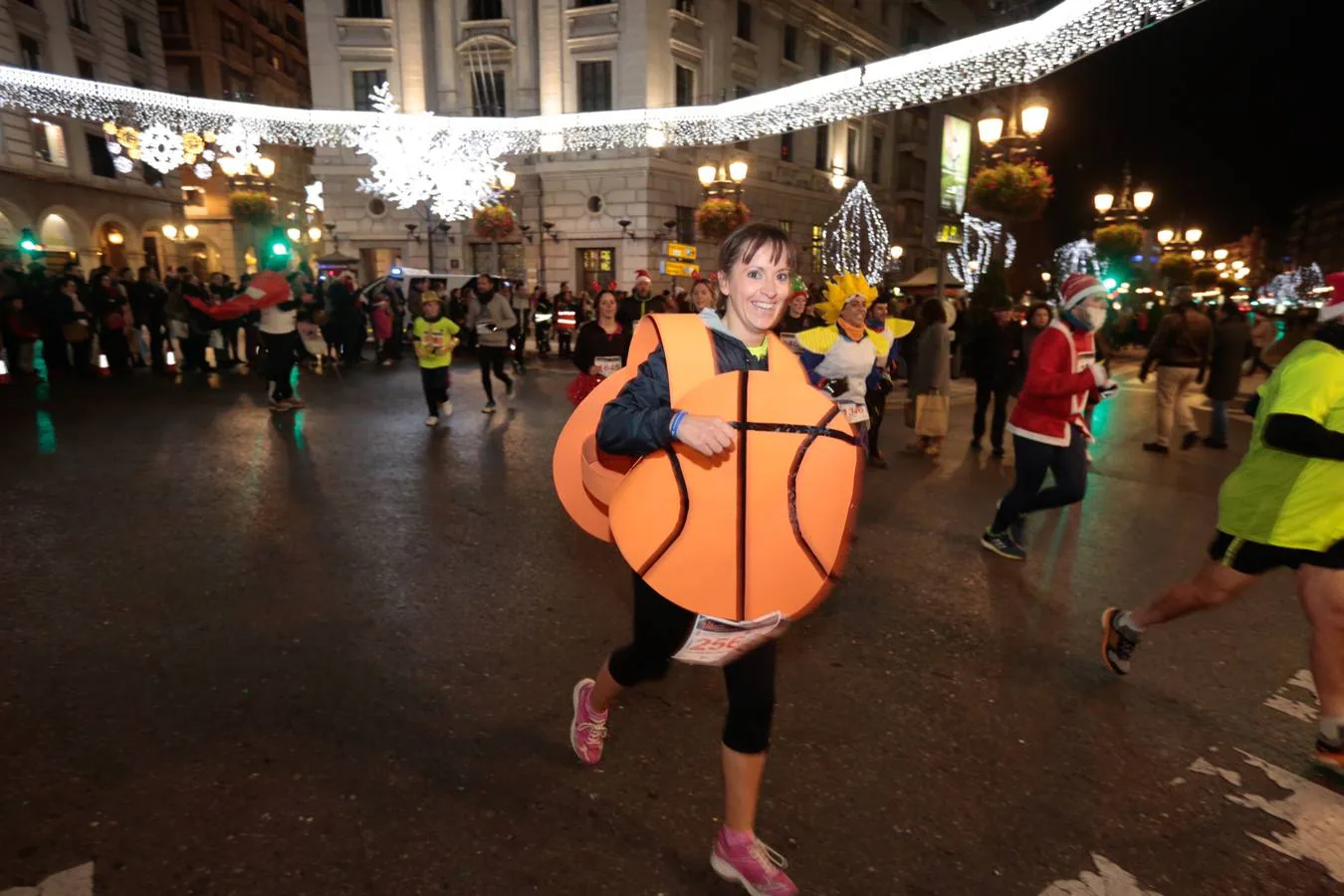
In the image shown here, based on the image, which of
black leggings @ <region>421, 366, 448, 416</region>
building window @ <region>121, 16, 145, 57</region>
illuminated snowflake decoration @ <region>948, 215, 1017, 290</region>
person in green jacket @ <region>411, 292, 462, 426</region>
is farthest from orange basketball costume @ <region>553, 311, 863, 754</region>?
building window @ <region>121, 16, 145, 57</region>

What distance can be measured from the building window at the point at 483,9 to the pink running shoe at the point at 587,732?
115 ft

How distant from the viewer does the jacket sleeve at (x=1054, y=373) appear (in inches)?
195

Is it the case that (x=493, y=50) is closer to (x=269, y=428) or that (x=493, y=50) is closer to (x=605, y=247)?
(x=605, y=247)

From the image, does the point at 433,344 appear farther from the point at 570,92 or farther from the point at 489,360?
the point at 570,92

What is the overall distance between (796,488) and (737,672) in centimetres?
65

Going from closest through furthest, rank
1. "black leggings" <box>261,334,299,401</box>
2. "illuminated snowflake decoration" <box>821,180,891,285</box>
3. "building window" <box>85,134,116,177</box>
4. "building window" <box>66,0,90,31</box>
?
"black leggings" <box>261,334,299,401</box> < "building window" <box>66,0,90,31</box> < "building window" <box>85,134,116,177</box> < "illuminated snowflake decoration" <box>821,180,891,285</box>

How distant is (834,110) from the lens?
17219mm

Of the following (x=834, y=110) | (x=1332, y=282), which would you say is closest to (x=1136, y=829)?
(x=1332, y=282)

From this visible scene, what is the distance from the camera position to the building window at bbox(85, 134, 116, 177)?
35.0 m

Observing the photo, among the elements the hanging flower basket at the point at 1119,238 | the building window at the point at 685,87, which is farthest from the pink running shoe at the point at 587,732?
the building window at the point at 685,87

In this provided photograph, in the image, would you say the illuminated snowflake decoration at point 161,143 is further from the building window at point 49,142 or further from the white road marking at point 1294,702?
the white road marking at point 1294,702

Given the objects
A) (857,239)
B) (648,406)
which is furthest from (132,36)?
(648,406)

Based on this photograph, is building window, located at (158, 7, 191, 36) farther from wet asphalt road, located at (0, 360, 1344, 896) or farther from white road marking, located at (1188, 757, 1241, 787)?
white road marking, located at (1188, 757, 1241, 787)

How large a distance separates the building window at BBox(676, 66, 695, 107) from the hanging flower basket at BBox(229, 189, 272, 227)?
54.3 ft
